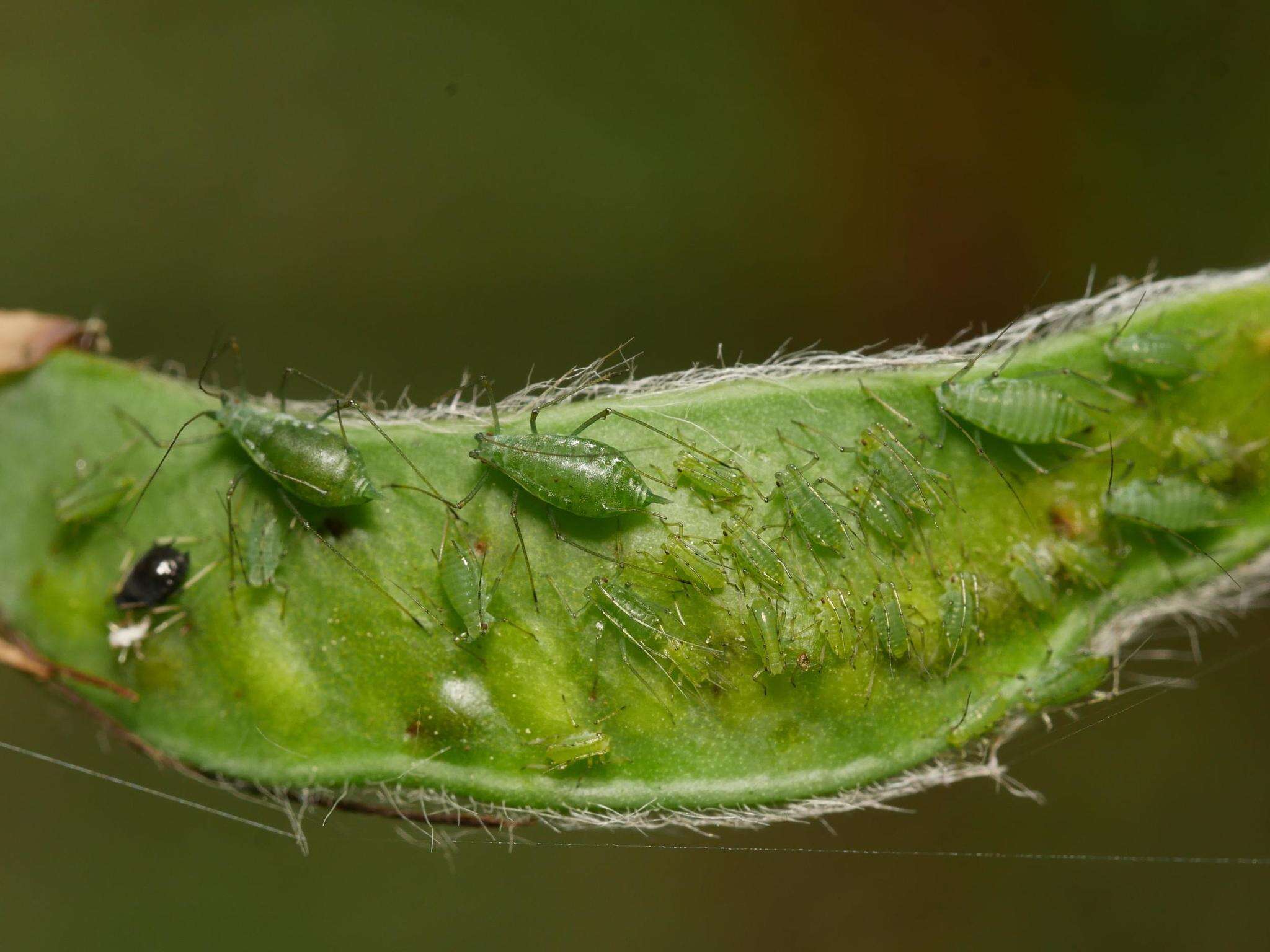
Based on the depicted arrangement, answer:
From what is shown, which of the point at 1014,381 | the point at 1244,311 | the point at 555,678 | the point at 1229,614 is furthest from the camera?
the point at 1229,614

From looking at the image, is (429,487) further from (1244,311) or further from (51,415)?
(1244,311)

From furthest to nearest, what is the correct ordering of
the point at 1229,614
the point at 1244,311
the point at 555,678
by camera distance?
the point at 1229,614
the point at 1244,311
the point at 555,678

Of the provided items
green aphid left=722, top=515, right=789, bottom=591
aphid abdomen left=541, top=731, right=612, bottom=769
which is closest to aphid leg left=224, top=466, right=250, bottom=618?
aphid abdomen left=541, top=731, right=612, bottom=769

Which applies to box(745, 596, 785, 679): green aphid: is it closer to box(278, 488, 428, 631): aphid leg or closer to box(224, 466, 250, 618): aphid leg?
box(278, 488, 428, 631): aphid leg

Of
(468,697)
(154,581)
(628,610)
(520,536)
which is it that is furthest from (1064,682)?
(154,581)

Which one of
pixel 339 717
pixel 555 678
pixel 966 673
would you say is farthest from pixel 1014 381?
pixel 339 717

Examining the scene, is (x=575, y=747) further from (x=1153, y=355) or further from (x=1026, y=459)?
(x=1153, y=355)
